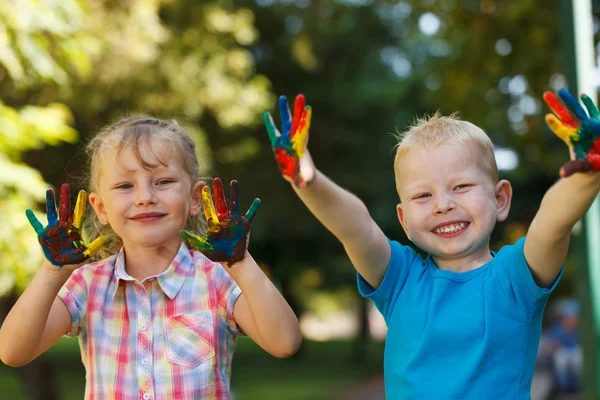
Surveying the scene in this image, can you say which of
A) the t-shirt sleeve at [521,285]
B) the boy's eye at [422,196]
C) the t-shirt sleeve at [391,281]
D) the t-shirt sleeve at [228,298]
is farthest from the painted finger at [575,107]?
the t-shirt sleeve at [228,298]

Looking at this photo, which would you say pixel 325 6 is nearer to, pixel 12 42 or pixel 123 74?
pixel 123 74

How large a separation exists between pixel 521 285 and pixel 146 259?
3.53 feet

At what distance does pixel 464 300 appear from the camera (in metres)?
2.25

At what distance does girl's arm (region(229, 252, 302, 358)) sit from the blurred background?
787 mm

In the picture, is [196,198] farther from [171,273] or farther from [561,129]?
[561,129]

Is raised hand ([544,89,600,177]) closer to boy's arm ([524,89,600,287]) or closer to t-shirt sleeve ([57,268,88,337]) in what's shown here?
boy's arm ([524,89,600,287])

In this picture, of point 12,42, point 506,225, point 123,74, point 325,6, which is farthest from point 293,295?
point 12,42

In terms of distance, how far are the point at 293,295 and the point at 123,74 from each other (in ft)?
44.1

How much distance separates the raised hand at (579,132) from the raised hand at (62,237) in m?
1.27

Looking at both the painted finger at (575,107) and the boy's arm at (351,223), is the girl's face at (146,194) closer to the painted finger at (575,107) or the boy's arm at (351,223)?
the boy's arm at (351,223)

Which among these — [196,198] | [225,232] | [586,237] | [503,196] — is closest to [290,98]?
[586,237]

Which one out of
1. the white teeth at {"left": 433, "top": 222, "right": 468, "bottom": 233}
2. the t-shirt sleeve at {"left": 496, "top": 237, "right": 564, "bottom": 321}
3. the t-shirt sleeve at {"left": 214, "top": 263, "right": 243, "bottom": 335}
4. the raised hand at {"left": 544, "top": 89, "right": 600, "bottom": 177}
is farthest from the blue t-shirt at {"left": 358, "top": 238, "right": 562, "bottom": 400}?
the t-shirt sleeve at {"left": 214, "top": 263, "right": 243, "bottom": 335}

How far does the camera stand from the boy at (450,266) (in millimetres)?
2104

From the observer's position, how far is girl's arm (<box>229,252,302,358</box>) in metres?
2.30
